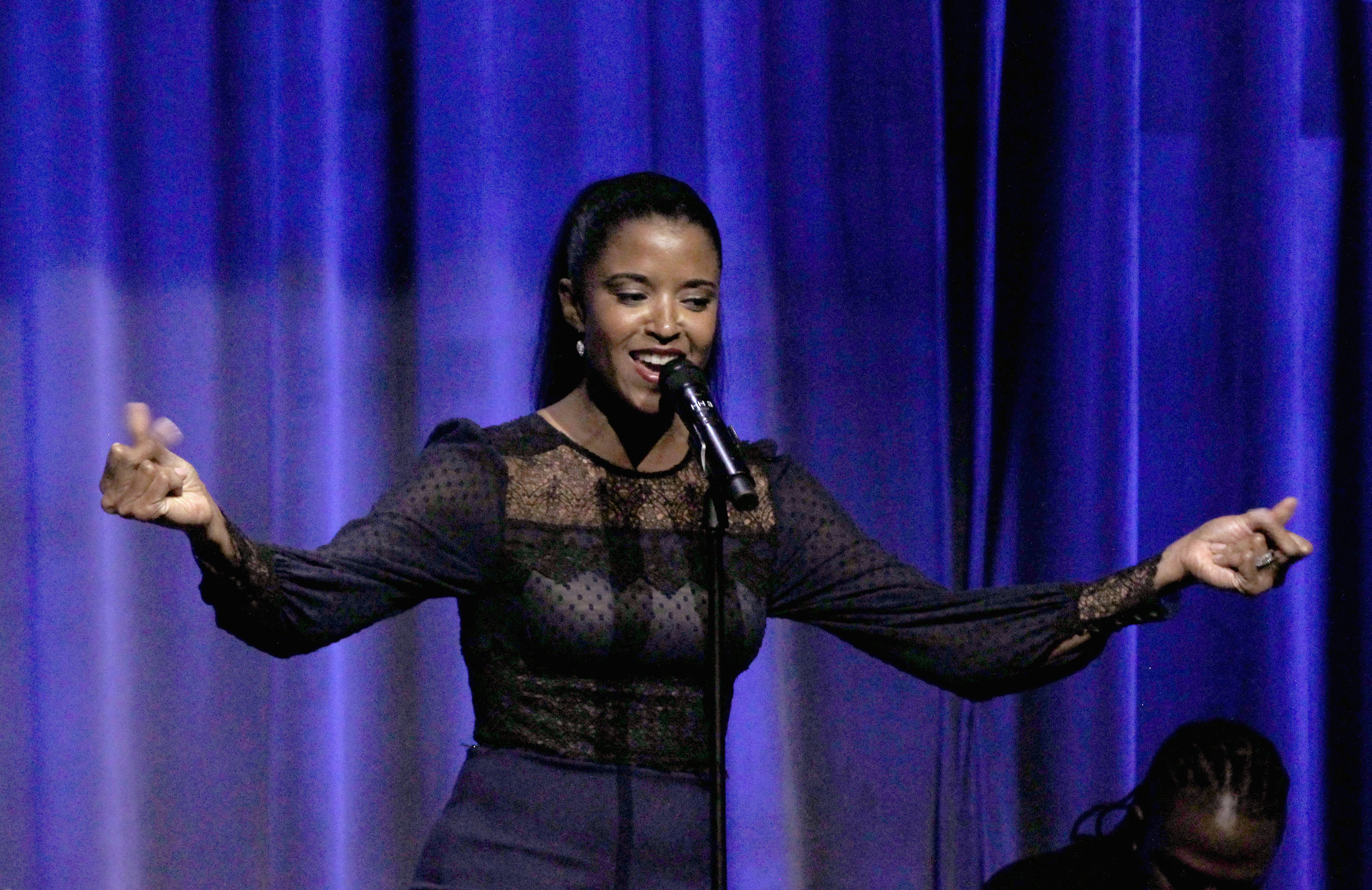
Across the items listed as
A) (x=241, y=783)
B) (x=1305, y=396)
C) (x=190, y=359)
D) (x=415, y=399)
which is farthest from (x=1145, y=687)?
(x=190, y=359)

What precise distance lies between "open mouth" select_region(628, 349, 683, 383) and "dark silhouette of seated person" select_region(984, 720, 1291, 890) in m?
1.13

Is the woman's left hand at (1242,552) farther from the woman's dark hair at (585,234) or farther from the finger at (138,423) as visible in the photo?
the finger at (138,423)

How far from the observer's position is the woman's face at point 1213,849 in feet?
7.86

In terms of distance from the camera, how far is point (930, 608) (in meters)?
2.13

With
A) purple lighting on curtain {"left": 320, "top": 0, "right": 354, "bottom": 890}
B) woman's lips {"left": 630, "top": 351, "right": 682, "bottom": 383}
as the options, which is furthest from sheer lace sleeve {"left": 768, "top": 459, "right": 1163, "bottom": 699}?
purple lighting on curtain {"left": 320, "top": 0, "right": 354, "bottom": 890}

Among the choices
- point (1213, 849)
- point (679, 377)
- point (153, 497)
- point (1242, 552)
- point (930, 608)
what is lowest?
point (1213, 849)

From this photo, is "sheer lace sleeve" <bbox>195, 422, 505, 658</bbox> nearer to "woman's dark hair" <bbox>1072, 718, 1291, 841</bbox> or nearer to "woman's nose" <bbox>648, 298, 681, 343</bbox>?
"woman's nose" <bbox>648, 298, 681, 343</bbox>

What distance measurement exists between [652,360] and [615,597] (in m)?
0.32

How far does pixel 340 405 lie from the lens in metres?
2.84

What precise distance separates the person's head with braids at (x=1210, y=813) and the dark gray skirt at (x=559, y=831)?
872 mm

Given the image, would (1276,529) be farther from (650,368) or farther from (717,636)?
(650,368)

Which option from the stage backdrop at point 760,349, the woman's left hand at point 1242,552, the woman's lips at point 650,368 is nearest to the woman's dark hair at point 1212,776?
the stage backdrop at point 760,349

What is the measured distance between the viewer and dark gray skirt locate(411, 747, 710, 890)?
1.89 meters

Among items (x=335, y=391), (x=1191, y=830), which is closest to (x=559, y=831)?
(x=1191, y=830)
